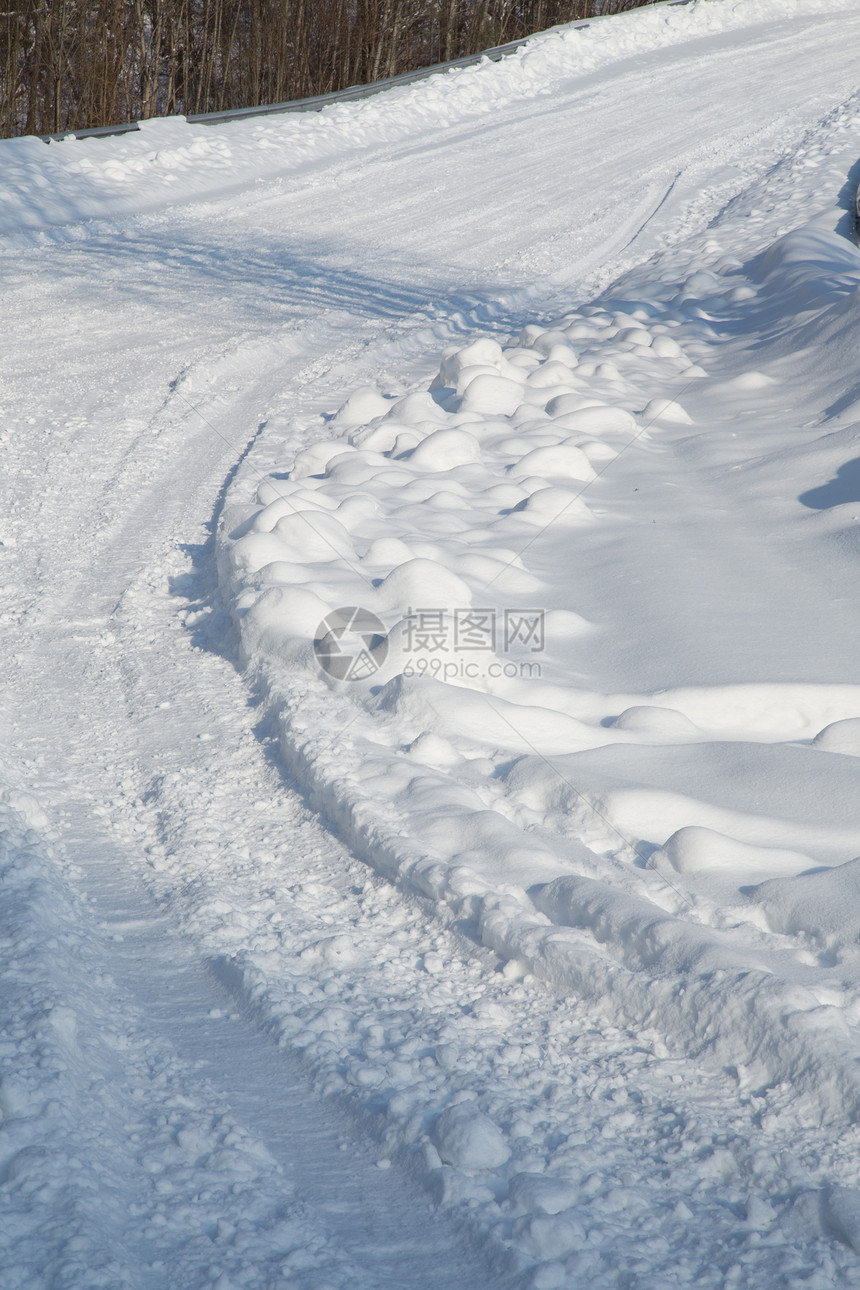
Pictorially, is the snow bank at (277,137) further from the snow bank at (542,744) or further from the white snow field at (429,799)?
the snow bank at (542,744)

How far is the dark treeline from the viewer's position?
34.7ft

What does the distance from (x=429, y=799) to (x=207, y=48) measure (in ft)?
44.0

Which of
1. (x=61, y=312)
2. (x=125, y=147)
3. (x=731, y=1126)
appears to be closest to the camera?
(x=731, y=1126)

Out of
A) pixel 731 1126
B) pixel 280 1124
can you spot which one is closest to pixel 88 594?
pixel 280 1124

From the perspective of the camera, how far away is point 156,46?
11.7 metres

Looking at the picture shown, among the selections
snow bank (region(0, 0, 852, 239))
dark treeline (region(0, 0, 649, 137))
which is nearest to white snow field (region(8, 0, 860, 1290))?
snow bank (region(0, 0, 852, 239))

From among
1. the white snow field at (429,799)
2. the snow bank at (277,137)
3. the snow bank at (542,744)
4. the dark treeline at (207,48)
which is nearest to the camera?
the white snow field at (429,799)

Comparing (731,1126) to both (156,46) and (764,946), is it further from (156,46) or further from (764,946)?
(156,46)

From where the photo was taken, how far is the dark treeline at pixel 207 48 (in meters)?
10.6

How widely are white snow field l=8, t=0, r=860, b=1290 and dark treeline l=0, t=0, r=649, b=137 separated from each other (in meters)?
6.37

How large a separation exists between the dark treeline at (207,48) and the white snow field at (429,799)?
6.37 metres

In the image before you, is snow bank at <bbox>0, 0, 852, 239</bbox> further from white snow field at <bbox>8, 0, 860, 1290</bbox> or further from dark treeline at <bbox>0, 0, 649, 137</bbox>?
white snow field at <bbox>8, 0, 860, 1290</bbox>

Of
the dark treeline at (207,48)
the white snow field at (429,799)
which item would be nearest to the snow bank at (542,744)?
the white snow field at (429,799)

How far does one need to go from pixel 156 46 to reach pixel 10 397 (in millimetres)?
9396
